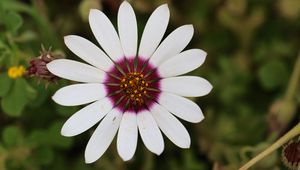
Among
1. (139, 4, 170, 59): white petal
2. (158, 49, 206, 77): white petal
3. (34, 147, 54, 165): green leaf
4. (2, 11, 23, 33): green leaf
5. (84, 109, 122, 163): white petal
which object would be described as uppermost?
(2, 11, 23, 33): green leaf

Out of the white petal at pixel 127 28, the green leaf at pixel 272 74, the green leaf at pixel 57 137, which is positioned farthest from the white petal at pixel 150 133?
the green leaf at pixel 272 74

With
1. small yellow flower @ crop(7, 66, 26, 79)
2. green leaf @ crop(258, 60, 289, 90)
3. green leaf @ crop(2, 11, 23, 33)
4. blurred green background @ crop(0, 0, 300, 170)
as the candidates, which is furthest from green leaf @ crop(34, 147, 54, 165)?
green leaf @ crop(258, 60, 289, 90)

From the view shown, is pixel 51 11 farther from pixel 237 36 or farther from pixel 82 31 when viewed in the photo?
pixel 237 36

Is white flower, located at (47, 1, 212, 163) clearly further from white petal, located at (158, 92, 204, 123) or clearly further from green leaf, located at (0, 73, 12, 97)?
green leaf, located at (0, 73, 12, 97)

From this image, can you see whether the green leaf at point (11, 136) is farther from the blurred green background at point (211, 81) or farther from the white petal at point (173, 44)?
the white petal at point (173, 44)

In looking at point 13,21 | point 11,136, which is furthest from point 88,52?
point 11,136

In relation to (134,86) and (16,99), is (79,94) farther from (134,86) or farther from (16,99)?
(16,99)
